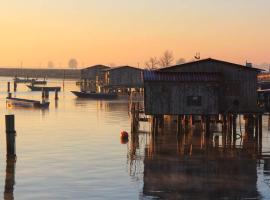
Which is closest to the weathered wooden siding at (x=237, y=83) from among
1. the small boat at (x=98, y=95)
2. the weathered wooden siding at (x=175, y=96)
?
the weathered wooden siding at (x=175, y=96)

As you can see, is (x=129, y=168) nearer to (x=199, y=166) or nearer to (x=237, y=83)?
(x=199, y=166)

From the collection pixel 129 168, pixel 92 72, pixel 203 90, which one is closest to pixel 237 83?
pixel 203 90

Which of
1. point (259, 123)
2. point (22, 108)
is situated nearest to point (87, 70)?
point (22, 108)

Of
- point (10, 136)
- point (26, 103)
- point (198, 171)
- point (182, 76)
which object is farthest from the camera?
point (26, 103)

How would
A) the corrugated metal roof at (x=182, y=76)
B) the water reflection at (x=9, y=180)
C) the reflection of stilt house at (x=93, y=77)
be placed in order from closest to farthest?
the water reflection at (x=9, y=180) < the corrugated metal roof at (x=182, y=76) < the reflection of stilt house at (x=93, y=77)

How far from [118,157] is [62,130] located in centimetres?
1986

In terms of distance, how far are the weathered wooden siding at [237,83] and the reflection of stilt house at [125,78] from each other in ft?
236

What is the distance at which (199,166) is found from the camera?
40406 mm

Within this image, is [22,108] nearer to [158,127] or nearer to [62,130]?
[62,130]

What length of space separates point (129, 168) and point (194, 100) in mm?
15172

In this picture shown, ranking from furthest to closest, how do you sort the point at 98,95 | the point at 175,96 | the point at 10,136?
the point at 98,95
the point at 175,96
the point at 10,136

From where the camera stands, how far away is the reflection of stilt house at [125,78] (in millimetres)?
126688

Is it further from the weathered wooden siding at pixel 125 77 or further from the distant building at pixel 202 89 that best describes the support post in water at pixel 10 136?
the weathered wooden siding at pixel 125 77

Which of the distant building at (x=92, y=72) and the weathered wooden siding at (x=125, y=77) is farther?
the distant building at (x=92, y=72)
